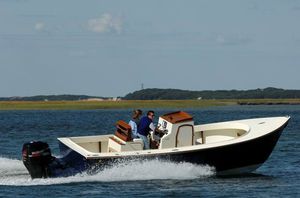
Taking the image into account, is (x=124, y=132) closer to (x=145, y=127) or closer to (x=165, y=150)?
(x=145, y=127)

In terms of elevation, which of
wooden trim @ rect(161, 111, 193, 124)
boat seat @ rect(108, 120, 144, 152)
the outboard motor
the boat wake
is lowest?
the boat wake

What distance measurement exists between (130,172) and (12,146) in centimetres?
1722

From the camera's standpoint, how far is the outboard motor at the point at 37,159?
23.6 m

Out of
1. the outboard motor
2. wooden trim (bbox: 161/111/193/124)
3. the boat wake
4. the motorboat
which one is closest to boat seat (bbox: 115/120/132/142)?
the motorboat

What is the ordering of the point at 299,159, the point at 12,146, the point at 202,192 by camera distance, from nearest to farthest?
the point at 202,192
the point at 299,159
the point at 12,146

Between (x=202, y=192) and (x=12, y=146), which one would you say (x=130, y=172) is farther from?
(x=12, y=146)

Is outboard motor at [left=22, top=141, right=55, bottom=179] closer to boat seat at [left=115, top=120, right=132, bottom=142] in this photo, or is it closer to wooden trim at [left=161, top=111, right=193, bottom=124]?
boat seat at [left=115, top=120, right=132, bottom=142]

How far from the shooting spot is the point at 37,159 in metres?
23.6

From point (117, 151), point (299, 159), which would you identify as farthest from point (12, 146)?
point (117, 151)

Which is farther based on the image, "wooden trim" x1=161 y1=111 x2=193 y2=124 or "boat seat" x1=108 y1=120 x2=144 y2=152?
"wooden trim" x1=161 y1=111 x2=193 y2=124

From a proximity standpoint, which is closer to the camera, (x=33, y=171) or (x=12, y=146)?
(x=33, y=171)

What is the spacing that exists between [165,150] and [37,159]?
3.15m

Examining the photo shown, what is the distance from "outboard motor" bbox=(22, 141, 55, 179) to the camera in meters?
23.6

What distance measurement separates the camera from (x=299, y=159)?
30.8 meters
